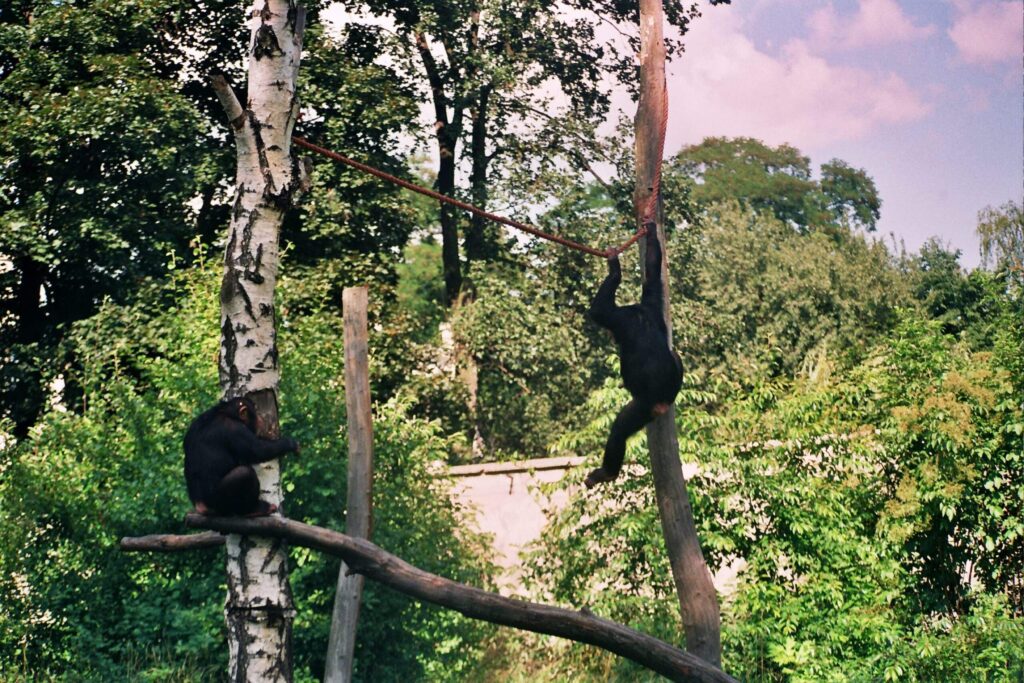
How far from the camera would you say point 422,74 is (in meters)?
17.4

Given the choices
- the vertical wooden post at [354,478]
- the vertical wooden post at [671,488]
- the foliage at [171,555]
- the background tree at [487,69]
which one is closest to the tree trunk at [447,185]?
the background tree at [487,69]

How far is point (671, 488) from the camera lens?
21.3ft

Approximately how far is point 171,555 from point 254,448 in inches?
199

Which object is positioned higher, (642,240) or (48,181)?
(48,181)

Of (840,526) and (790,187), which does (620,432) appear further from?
(790,187)

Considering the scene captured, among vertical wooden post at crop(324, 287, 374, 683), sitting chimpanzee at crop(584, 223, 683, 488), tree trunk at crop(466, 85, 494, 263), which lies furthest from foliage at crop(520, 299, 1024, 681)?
tree trunk at crop(466, 85, 494, 263)

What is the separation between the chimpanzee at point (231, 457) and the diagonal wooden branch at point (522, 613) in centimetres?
44

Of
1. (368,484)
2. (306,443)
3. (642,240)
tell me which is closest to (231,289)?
(642,240)

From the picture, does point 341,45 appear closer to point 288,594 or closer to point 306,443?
point 306,443

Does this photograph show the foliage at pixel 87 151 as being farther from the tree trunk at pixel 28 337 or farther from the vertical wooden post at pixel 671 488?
the vertical wooden post at pixel 671 488

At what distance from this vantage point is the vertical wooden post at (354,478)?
791 cm

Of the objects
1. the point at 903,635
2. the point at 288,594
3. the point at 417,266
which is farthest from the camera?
the point at 417,266

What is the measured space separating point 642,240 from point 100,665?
6296 mm

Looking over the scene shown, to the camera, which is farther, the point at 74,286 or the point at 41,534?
the point at 74,286
